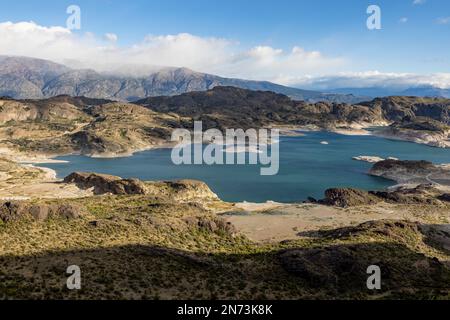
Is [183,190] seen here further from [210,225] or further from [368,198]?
[210,225]

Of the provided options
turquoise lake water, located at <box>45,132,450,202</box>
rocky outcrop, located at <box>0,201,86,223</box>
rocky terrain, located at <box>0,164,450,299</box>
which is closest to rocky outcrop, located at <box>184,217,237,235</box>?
rocky terrain, located at <box>0,164,450,299</box>

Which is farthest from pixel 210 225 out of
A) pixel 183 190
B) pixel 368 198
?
pixel 368 198

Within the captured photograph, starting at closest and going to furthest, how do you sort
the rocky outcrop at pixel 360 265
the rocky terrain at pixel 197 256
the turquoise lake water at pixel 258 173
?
the rocky terrain at pixel 197 256 → the rocky outcrop at pixel 360 265 → the turquoise lake water at pixel 258 173

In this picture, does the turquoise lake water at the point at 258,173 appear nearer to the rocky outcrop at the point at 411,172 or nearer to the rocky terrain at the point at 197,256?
the rocky outcrop at the point at 411,172

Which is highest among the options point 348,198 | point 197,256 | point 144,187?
point 197,256

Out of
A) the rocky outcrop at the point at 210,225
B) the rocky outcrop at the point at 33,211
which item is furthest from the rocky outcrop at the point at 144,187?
the rocky outcrop at the point at 33,211

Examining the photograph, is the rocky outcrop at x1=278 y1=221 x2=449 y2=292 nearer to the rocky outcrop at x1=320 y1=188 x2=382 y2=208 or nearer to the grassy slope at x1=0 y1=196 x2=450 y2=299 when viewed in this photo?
the grassy slope at x1=0 y1=196 x2=450 y2=299

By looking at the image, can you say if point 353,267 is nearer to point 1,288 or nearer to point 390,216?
point 1,288

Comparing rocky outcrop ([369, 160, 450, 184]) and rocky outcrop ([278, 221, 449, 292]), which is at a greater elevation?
rocky outcrop ([278, 221, 449, 292])

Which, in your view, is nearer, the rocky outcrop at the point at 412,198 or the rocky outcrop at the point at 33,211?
the rocky outcrop at the point at 33,211

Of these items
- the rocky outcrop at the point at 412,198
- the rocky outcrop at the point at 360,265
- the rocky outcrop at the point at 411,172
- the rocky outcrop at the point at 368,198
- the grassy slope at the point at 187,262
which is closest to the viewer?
the grassy slope at the point at 187,262
